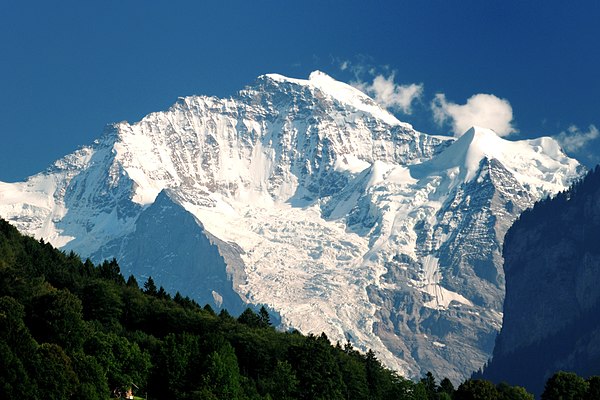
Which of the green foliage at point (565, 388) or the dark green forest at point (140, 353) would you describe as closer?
the dark green forest at point (140, 353)

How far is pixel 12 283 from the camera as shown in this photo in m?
154

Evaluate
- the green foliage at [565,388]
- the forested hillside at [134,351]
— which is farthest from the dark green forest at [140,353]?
the green foliage at [565,388]

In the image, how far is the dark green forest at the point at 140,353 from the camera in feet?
396

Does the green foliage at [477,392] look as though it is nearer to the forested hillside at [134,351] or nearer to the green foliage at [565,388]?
the forested hillside at [134,351]

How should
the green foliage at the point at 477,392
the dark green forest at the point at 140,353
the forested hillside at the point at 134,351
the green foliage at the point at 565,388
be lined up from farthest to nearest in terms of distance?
the green foliage at the point at 565,388
the green foliage at the point at 477,392
the dark green forest at the point at 140,353
the forested hillside at the point at 134,351

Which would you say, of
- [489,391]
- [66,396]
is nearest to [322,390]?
[489,391]

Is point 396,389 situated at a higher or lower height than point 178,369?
higher

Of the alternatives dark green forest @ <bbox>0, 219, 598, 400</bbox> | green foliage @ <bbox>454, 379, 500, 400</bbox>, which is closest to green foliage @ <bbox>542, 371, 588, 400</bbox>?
dark green forest @ <bbox>0, 219, 598, 400</bbox>

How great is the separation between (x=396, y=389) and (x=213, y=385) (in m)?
47.0

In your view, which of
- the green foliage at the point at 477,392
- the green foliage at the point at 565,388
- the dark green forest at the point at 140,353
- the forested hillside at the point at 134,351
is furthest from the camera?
the green foliage at the point at 565,388

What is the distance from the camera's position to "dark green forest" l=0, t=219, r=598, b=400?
12081cm

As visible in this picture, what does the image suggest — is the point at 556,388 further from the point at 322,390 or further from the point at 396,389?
the point at 322,390

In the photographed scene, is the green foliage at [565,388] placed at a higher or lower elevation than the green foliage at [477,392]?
higher

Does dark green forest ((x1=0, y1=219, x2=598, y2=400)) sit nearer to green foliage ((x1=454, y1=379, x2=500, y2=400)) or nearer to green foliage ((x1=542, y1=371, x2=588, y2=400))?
green foliage ((x1=454, y1=379, x2=500, y2=400))
